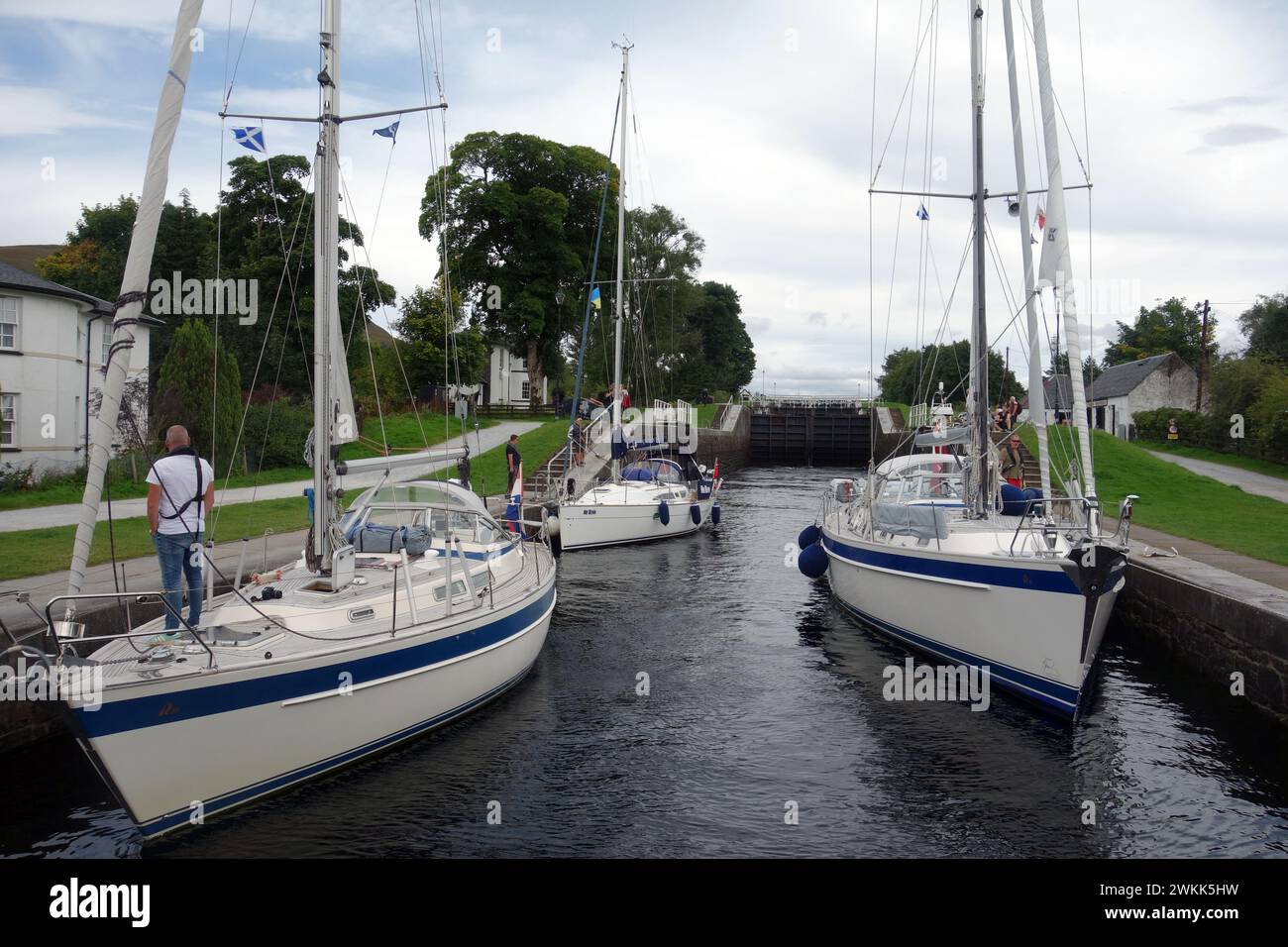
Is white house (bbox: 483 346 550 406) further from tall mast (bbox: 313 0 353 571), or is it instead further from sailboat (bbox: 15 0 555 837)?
tall mast (bbox: 313 0 353 571)

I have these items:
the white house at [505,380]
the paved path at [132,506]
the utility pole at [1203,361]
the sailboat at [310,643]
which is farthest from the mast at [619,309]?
the utility pole at [1203,361]

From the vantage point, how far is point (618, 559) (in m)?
21.0

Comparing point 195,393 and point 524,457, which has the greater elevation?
point 195,393

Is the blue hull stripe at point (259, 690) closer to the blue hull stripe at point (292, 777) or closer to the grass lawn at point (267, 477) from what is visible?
the blue hull stripe at point (292, 777)

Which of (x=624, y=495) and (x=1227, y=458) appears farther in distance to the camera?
(x=1227, y=458)

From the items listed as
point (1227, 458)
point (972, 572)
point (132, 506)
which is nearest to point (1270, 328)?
point (1227, 458)

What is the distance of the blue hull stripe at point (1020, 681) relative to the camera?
9.91 meters

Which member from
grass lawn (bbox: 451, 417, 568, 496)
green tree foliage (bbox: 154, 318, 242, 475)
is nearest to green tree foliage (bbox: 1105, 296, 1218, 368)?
grass lawn (bbox: 451, 417, 568, 496)

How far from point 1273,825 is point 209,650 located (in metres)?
8.81

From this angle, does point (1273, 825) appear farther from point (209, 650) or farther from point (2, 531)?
point (2, 531)

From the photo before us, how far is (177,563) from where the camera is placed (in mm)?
8008

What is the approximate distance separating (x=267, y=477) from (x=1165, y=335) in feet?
213

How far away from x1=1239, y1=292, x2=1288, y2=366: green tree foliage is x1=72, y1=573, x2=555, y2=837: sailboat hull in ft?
155

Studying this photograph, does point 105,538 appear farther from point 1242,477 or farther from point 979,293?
point 1242,477
